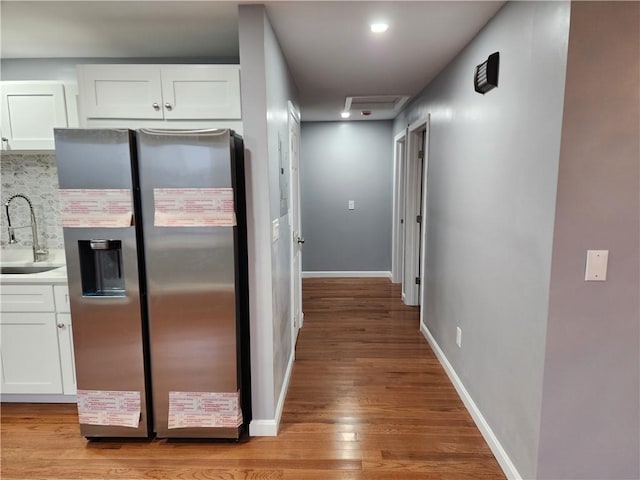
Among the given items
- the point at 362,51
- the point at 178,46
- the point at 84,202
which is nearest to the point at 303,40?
the point at 362,51

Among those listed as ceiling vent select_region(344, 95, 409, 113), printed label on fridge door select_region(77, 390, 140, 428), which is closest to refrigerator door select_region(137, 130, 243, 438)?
printed label on fridge door select_region(77, 390, 140, 428)

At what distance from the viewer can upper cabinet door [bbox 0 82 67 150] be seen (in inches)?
95.9

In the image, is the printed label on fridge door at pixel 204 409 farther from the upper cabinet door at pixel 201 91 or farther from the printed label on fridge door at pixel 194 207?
the upper cabinet door at pixel 201 91

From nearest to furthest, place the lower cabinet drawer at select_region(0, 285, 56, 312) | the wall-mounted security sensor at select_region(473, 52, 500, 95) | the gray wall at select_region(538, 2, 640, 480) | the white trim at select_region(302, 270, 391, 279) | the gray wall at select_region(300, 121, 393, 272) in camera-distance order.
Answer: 1. the gray wall at select_region(538, 2, 640, 480)
2. the wall-mounted security sensor at select_region(473, 52, 500, 95)
3. the lower cabinet drawer at select_region(0, 285, 56, 312)
4. the gray wall at select_region(300, 121, 393, 272)
5. the white trim at select_region(302, 270, 391, 279)

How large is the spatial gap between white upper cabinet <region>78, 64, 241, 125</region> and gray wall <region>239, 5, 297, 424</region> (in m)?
0.31

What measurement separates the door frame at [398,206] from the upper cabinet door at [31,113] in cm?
356

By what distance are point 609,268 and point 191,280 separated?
1.87m

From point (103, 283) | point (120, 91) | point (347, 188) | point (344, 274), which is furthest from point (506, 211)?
point (344, 274)

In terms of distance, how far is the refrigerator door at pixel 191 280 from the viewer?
6.14ft

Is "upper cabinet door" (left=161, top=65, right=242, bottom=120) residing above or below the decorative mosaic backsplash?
above

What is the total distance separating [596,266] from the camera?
1495 millimetres

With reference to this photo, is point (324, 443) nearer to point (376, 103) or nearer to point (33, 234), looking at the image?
point (33, 234)

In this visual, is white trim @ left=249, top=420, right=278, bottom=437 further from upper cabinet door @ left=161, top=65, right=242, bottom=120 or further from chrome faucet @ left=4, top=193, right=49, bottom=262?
chrome faucet @ left=4, top=193, right=49, bottom=262

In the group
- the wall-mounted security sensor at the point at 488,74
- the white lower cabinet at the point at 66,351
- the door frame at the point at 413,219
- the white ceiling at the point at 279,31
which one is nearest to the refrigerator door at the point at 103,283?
the white lower cabinet at the point at 66,351
